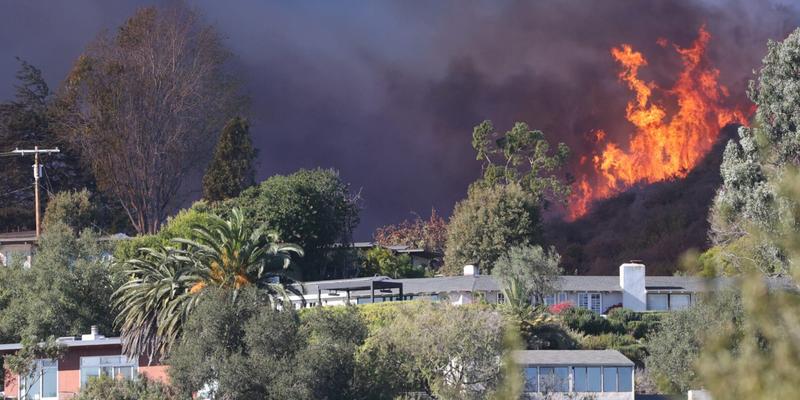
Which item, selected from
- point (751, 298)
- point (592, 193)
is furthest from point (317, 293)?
point (751, 298)

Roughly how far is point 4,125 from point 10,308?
48.0 metres

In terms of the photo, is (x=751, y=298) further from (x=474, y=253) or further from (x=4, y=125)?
(x=4, y=125)

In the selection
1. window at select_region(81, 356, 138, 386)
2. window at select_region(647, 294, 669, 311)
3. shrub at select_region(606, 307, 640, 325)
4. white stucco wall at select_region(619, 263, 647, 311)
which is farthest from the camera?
window at select_region(647, 294, 669, 311)

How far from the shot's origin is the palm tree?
200 feet

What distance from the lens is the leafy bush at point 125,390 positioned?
183ft

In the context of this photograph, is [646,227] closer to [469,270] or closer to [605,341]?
[469,270]

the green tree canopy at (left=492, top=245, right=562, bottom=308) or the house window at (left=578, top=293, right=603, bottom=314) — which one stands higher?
the green tree canopy at (left=492, top=245, right=562, bottom=308)

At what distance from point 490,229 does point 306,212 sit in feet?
41.7

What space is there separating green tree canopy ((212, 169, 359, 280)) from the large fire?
3132 cm

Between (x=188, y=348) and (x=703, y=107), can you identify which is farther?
(x=703, y=107)

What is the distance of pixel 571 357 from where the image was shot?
202 feet

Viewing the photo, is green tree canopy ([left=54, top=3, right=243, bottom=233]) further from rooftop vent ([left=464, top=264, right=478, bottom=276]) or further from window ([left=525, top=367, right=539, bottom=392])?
window ([left=525, top=367, right=539, bottom=392])

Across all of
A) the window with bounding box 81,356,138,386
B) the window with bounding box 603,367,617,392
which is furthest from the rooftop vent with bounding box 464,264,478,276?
the window with bounding box 81,356,138,386

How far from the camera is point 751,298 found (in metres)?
13.4
